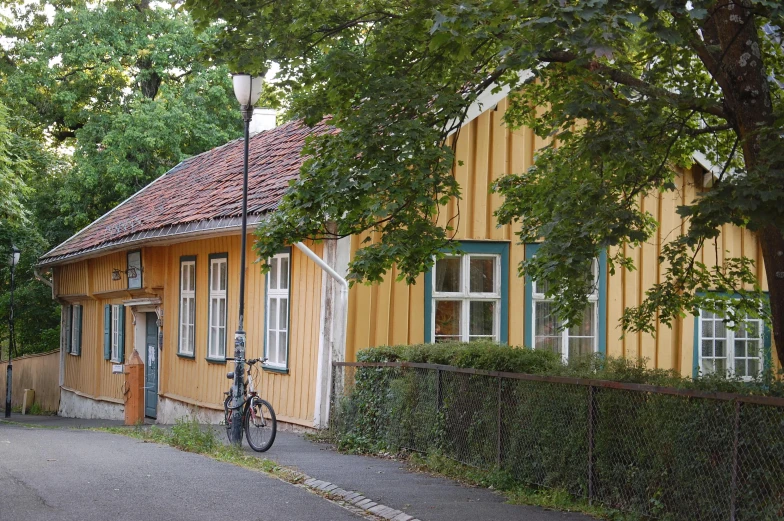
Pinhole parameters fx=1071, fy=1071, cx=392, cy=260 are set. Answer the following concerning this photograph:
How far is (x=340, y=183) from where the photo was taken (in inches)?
360

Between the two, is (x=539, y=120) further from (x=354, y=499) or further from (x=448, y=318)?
(x=448, y=318)

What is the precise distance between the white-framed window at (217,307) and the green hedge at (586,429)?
5.65m

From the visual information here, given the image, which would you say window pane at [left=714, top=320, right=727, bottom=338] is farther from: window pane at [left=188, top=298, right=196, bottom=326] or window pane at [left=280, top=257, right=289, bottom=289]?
window pane at [left=188, top=298, right=196, bottom=326]

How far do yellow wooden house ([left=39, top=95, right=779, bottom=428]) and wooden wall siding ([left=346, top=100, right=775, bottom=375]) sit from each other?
20 mm

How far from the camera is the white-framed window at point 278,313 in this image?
1588cm

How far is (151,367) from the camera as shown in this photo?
2200cm

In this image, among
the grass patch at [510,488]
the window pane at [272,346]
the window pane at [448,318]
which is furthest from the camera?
the window pane at [272,346]

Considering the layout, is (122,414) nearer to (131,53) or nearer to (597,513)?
(131,53)

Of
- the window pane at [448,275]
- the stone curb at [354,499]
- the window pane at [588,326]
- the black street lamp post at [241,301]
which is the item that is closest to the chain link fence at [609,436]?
the stone curb at [354,499]

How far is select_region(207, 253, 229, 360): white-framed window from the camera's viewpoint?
59.2ft

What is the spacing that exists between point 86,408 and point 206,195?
32.1 feet

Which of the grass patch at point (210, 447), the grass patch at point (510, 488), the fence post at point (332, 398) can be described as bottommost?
the grass patch at point (210, 447)

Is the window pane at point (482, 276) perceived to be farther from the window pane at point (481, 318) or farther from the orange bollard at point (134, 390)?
the orange bollard at point (134, 390)

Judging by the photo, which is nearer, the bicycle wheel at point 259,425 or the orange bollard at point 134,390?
the bicycle wheel at point 259,425
